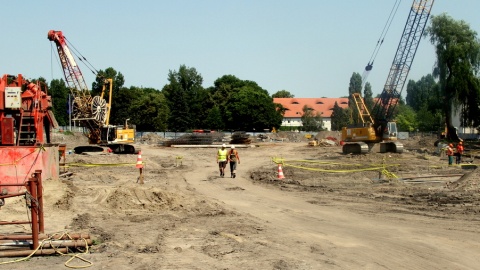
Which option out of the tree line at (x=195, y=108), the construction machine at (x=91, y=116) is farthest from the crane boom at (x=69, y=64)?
the tree line at (x=195, y=108)

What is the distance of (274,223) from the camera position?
44.2 feet

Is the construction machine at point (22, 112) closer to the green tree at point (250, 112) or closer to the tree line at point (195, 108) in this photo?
the tree line at point (195, 108)

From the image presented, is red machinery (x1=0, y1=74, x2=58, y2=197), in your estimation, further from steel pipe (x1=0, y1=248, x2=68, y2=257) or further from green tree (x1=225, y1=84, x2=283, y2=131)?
green tree (x1=225, y1=84, x2=283, y2=131)

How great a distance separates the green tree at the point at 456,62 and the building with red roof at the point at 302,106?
7121cm

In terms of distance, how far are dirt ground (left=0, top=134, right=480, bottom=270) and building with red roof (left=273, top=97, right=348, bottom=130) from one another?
11336cm

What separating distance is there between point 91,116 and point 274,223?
37.0 m

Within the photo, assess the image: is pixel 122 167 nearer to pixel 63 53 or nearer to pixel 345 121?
pixel 63 53

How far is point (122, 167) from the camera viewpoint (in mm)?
32844

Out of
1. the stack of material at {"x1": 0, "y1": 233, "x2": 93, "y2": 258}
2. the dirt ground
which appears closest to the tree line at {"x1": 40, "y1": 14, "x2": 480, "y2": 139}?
the dirt ground

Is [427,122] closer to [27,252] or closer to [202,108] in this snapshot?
[202,108]

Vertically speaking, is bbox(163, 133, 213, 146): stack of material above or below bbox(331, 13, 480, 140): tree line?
below

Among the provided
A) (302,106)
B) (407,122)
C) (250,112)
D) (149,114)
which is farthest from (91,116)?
(302,106)

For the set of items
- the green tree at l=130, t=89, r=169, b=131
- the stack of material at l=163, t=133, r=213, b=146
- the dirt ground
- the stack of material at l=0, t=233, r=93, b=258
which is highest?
the green tree at l=130, t=89, r=169, b=131

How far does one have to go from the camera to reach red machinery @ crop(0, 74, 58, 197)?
17125 mm
